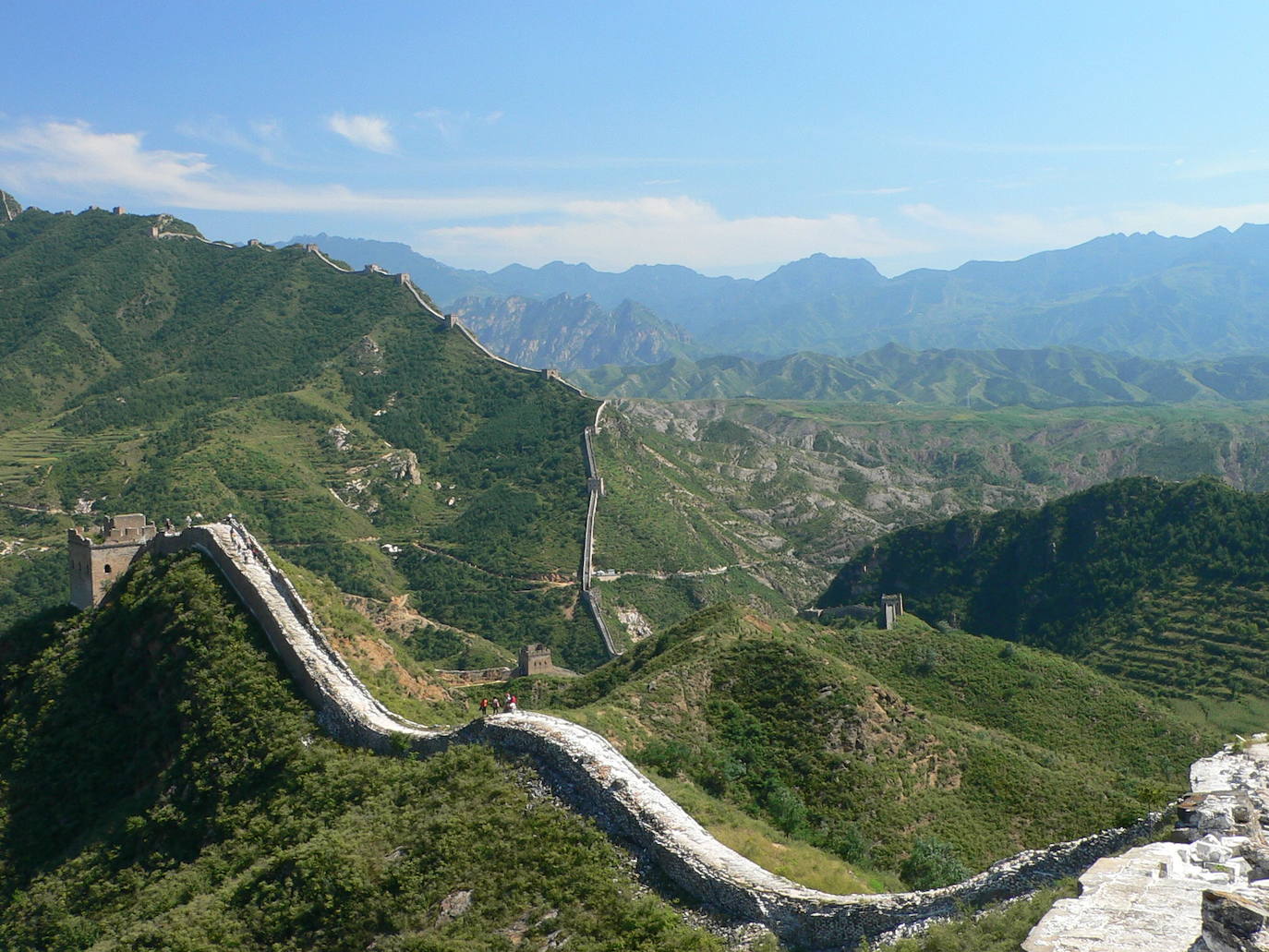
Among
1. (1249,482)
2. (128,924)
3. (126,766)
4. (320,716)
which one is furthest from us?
(1249,482)

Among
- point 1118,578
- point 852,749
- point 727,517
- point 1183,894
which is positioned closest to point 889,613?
point 1118,578

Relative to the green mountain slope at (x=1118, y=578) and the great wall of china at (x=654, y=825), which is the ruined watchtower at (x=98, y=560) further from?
the green mountain slope at (x=1118, y=578)

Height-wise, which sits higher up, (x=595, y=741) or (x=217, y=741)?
(x=595, y=741)

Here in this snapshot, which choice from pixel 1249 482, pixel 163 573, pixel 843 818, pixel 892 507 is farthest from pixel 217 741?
pixel 1249 482

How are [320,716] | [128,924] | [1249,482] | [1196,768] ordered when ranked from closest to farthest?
[1196,768]
[128,924]
[320,716]
[1249,482]

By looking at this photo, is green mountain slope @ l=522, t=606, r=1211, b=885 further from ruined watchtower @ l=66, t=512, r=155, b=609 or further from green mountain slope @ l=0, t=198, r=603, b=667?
green mountain slope @ l=0, t=198, r=603, b=667

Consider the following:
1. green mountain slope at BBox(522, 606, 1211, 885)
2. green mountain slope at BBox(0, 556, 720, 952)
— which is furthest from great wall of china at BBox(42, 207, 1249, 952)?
green mountain slope at BBox(522, 606, 1211, 885)

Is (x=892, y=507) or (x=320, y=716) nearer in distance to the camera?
(x=320, y=716)

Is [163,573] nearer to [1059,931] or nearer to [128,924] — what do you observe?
[128,924]
